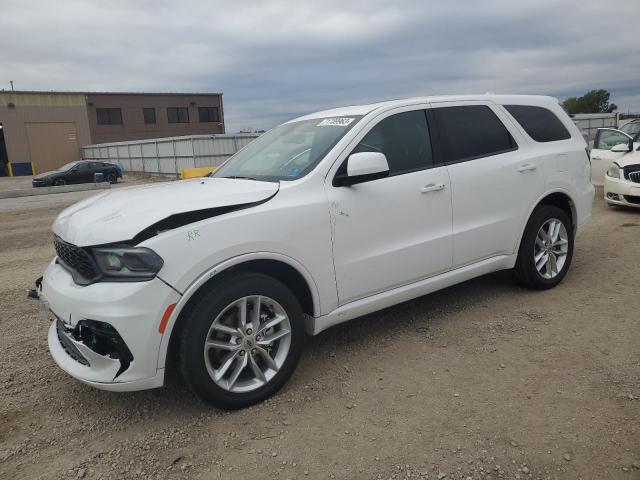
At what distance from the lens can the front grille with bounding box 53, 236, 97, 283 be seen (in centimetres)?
282

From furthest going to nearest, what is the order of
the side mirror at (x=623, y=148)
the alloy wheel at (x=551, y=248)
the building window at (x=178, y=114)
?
the building window at (x=178, y=114)
the side mirror at (x=623, y=148)
the alloy wheel at (x=551, y=248)

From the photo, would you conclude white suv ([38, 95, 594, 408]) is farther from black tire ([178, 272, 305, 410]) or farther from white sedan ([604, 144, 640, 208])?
white sedan ([604, 144, 640, 208])

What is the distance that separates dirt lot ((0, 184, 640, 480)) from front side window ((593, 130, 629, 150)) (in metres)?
7.27

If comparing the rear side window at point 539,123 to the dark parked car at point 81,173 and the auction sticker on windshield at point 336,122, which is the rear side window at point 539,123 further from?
the dark parked car at point 81,173

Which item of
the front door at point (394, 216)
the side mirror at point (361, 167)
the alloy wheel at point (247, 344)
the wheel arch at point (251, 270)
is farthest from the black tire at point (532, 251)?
the alloy wheel at point (247, 344)

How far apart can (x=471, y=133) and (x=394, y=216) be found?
1.23 m

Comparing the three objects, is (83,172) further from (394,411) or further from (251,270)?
(394,411)

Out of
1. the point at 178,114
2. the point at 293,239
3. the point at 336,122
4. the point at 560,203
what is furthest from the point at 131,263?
the point at 178,114

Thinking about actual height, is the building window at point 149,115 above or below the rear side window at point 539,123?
above

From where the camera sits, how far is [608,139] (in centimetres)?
1067

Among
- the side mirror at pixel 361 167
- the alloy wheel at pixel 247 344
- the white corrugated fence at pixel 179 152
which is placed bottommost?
the alloy wheel at pixel 247 344

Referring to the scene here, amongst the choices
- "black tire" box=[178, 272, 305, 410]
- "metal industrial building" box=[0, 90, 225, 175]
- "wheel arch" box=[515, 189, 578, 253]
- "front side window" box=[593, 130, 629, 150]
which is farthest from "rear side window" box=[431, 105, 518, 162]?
"metal industrial building" box=[0, 90, 225, 175]

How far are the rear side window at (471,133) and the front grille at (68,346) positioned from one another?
2948 millimetres

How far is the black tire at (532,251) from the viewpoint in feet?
15.1
